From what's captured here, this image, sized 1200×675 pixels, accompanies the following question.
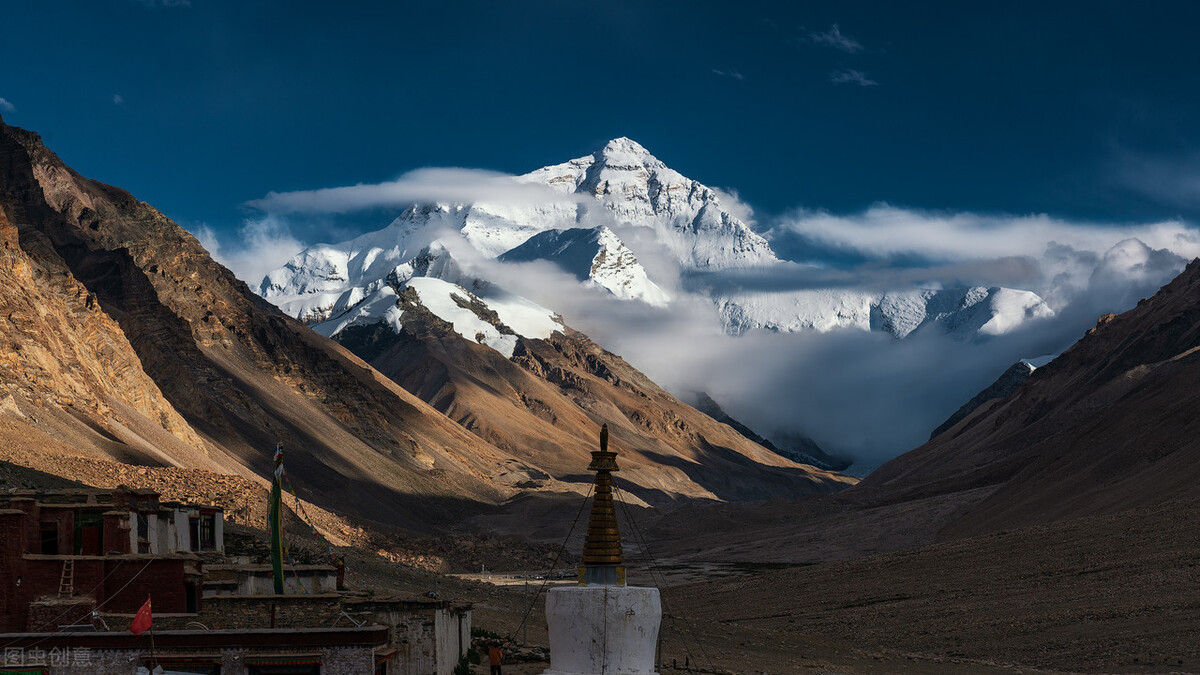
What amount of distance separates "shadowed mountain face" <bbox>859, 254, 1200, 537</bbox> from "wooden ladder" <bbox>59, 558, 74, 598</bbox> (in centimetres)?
7079

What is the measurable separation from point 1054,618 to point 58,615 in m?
44.0

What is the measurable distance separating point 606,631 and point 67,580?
27.6 ft

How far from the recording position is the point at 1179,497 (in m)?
77.8

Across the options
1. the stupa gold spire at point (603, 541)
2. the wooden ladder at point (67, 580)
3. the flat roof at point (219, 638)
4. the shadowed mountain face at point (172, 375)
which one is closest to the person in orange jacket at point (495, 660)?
the stupa gold spire at point (603, 541)

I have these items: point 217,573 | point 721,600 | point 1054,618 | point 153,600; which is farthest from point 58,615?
point 721,600

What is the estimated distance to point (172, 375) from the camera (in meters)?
135

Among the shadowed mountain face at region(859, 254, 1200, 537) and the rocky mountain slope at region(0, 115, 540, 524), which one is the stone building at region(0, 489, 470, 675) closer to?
the rocky mountain slope at region(0, 115, 540, 524)

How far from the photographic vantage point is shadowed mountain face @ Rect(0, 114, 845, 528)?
319 feet

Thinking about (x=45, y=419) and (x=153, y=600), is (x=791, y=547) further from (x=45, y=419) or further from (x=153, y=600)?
(x=153, y=600)

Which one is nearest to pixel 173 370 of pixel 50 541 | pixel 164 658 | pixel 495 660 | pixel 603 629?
pixel 495 660

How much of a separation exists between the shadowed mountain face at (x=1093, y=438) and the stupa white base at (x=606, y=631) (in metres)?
65.6

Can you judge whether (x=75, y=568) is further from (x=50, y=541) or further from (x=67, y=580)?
(x=50, y=541)

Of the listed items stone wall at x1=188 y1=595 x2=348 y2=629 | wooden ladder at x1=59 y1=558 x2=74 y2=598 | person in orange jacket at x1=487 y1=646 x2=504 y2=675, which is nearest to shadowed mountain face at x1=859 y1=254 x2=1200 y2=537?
person in orange jacket at x1=487 y1=646 x2=504 y2=675

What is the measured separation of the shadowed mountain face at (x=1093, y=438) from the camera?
93.8 meters
